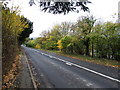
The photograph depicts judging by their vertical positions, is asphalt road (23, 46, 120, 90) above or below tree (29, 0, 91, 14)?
below

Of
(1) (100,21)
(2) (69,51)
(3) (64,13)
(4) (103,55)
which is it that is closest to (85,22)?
(1) (100,21)

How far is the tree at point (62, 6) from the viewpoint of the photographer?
14.6 feet

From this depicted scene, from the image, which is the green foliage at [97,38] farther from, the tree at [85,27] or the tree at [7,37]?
the tree at [7,37]

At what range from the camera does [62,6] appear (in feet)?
15.3

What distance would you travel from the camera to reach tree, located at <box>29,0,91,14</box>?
14.6 feet

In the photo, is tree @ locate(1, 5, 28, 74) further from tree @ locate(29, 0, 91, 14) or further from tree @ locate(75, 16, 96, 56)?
tree @ locate(75, 16, 96, 56)

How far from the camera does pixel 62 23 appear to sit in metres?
39.3

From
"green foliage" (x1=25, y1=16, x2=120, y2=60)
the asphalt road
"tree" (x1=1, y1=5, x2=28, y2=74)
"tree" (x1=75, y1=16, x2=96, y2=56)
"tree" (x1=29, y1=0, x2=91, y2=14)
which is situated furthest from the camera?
"tree" (x1=75, y1=16, x2=96, y2=56)

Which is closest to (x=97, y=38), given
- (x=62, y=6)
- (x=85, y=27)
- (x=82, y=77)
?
(x=85, y=27)

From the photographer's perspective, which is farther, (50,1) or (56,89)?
(56,89)

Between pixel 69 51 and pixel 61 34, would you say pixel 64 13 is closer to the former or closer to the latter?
pixel 69 51

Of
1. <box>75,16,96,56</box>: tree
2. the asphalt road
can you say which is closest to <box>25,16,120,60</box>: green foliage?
<box>75,16,96,56</box>: tree

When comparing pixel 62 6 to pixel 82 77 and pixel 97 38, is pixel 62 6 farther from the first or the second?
pixel 97 38

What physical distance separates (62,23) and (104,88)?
35595 mm
